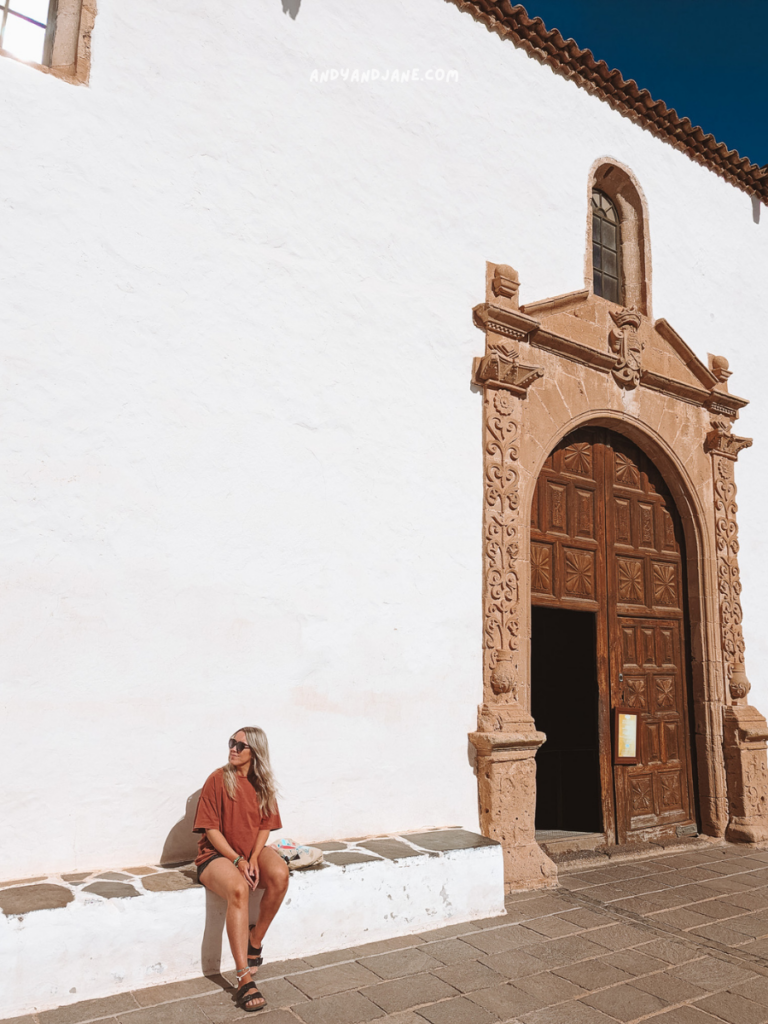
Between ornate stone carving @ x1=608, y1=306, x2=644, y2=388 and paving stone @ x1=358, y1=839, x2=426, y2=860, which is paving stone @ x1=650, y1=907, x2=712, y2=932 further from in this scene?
ornate stone carving @ x1=608, y1=306, x2=644, y2=388

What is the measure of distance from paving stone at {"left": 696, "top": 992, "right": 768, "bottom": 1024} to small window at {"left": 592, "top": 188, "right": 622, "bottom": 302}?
5.06 m

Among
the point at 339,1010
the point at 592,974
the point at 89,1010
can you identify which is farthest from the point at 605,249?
the point at 89,1010

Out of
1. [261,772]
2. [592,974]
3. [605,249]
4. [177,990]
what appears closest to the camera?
[177,990]

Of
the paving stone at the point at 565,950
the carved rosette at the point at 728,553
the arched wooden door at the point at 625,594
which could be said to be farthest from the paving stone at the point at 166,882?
the carved rosette at the point at 728,553

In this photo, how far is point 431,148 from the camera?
5508 mm

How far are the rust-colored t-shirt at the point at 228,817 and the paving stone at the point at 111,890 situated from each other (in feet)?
0.99

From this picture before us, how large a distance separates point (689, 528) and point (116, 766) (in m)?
5.04

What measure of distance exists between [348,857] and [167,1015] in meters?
1.17

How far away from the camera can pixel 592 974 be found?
355 centimetres

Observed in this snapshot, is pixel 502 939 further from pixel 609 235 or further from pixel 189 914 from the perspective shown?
pixel 609 235

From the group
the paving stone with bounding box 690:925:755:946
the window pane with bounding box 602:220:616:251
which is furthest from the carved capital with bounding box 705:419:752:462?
the paving stone with bounding box 690:925:755:946

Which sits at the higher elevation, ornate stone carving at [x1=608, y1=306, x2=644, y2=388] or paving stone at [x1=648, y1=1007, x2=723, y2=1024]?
ornate stone carving at [x1=608, y1=306, x2=644, y2=388]

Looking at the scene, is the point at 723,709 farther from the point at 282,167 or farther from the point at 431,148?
the point at 282,167

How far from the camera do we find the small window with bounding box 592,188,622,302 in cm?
668
